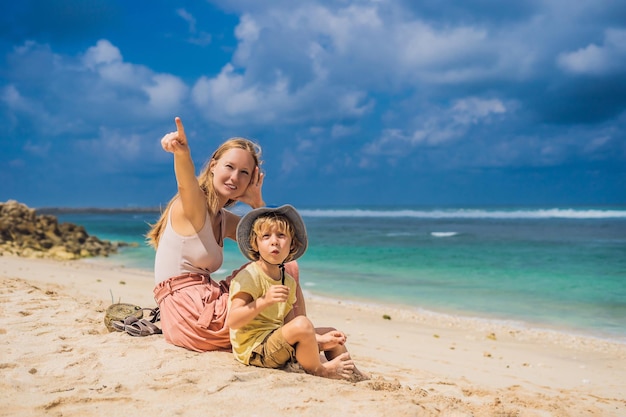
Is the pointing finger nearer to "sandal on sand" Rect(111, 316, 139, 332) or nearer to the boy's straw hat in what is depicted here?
the boy's straw hat

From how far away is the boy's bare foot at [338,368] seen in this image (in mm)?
3927

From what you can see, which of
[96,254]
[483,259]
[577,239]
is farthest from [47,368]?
[577,239]

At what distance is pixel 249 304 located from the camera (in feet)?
11.9

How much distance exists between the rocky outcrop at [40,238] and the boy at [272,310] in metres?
15.0

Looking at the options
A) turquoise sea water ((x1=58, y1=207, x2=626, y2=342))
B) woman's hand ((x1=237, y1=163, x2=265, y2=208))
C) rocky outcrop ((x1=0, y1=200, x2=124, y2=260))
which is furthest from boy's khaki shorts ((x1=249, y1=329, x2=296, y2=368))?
rocky outcrop ((x1=0, y1=200, x2=124, y2=260))

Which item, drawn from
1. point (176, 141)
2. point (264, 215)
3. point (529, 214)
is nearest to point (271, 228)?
point (264, 215)

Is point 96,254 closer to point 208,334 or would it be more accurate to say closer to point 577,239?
point 208,334

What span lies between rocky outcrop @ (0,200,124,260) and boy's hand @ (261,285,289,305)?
1544cm

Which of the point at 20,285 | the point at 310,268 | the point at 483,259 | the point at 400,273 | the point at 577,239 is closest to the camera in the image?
the point at 20,285

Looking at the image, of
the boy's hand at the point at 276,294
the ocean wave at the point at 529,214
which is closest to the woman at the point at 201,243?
the boy's hand at the point at 276,294

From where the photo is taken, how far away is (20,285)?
24.8 feet

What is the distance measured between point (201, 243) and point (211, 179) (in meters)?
0.55

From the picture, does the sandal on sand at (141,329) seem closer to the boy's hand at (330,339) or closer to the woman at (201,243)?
the woman at (201,243)

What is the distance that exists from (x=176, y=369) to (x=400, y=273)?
1174 centimetres
